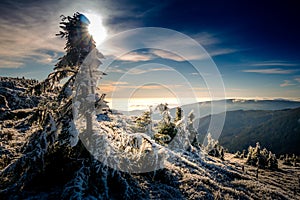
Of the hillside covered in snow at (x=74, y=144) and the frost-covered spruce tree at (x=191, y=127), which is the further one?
the frost-covered spruce tree at (x=191, y=127)

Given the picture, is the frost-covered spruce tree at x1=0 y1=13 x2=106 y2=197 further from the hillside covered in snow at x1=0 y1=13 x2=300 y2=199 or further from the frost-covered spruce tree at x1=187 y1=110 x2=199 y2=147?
the frost-covered spruce tree at x1=187 y1=110 x2=199 y2=147

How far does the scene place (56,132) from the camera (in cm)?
813

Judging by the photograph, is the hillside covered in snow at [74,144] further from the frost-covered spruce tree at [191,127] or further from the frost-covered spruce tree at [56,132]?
the frost-covered spruce tree at [191,127]

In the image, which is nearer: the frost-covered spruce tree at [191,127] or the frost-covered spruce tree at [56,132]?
the frost-covered spruce tree at [56,132]

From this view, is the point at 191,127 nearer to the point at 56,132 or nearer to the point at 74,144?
the point at 74,144

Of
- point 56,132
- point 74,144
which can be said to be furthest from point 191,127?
point 56,132

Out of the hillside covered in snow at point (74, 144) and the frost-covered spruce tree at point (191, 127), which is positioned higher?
the hillside covered in snow at point (74, 144)

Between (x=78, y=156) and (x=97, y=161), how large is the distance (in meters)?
1.10

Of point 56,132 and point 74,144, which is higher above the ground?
point 56,132

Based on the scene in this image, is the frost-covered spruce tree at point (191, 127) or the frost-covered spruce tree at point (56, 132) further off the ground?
the frost-covered spruce tree at point (56, 132)

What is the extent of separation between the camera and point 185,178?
17.5 metres

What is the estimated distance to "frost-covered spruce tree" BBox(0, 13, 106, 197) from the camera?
7.72 meters

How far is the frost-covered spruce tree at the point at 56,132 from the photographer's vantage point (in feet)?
25.3

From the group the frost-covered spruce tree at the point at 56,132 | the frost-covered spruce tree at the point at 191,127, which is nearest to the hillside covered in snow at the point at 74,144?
the frost-covered spruce tree at the point at 56,132
